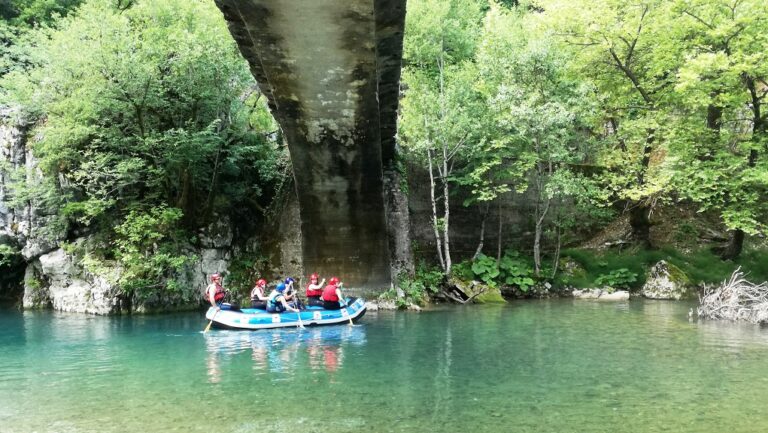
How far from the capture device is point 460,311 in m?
15.1

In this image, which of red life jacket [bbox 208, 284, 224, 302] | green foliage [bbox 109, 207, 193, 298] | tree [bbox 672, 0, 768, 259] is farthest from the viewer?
green foliage [bbox 109, 207, 193, 298]

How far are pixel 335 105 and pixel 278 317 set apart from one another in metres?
5.40

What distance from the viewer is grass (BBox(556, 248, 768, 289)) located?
17.9 meters

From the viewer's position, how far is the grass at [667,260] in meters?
17.9

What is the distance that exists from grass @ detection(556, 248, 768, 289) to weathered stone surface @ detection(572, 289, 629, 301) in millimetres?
304

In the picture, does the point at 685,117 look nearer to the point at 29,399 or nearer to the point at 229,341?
the point at 229,341

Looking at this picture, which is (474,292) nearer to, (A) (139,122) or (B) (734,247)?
(B) (734,247)

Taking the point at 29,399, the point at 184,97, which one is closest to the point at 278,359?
the point at 29,399

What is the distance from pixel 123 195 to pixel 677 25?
16.9m

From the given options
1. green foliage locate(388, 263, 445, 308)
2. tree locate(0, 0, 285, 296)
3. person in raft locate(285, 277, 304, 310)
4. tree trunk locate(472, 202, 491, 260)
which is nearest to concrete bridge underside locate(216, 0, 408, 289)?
green foliage locate(388, 263, 445, 308)

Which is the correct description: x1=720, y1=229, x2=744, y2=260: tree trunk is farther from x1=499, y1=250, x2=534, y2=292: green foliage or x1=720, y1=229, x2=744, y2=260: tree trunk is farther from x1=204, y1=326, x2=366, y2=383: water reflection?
x1=204, y1=326, x2=366, y2=383: water reflection

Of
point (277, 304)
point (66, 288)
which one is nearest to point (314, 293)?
point (277, 304)

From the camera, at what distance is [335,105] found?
35.5 ft

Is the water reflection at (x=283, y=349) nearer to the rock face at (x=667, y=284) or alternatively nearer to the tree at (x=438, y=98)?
the tree at (x=438, y=98)
